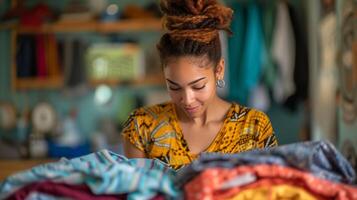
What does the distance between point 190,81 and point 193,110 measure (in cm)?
10

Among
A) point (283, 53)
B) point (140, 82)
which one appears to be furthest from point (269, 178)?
point (140, 82)

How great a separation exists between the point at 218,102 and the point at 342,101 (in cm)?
126

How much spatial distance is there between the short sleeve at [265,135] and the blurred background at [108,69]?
2.10 metres

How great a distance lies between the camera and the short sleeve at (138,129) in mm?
1402

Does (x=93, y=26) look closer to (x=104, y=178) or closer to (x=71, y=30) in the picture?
(x=71, y=30)

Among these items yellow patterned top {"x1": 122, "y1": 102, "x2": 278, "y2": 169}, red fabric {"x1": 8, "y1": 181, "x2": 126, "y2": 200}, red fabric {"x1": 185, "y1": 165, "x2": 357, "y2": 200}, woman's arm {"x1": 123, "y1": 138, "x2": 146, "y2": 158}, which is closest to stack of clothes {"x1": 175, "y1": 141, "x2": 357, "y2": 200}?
red fabric {"x1": 185, "y1": 165, "x2": 357, "y2": 200}

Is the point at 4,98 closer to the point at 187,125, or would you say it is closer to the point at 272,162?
the point at 187,125

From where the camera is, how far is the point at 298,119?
13.1 ft

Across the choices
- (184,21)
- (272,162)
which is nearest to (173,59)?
(184,21)

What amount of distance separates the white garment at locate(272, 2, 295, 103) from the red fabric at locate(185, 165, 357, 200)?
112 inches

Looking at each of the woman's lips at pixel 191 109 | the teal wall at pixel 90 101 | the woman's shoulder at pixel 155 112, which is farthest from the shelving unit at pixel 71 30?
the woman's lips at pixel 191 109

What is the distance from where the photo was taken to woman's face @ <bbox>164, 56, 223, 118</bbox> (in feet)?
4.22

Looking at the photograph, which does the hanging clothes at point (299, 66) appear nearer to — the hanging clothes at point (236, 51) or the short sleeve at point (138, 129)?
the hanging clothes at point (236, 51)

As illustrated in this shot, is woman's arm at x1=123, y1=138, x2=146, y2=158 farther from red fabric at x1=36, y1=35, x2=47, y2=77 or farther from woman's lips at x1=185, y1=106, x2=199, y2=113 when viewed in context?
red fabric at x1=36, y1=35, x2=47, y2=77
